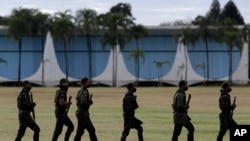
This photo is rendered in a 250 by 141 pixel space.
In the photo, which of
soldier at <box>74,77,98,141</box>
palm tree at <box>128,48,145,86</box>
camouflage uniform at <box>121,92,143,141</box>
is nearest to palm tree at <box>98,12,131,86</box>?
palm tree at <box>128,48,145,86</box>

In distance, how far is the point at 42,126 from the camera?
2955 cm

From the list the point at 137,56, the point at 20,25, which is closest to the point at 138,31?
the point at 137,56

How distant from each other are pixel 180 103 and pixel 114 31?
322 feet

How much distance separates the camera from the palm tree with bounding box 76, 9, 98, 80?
11488 centimetres

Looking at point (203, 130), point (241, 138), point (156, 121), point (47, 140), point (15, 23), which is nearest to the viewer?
point (241, 138)

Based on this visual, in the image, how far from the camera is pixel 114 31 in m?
118

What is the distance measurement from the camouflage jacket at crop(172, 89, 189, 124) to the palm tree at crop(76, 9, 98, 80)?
94209 mm

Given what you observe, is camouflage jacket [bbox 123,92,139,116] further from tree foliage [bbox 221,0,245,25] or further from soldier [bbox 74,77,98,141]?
tree foliage [bbox 221,0,245,25]

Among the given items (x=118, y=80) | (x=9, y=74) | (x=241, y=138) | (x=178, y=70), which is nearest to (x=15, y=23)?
(x=9, y=74)

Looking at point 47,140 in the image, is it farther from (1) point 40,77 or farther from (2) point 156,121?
(1) point 40,77

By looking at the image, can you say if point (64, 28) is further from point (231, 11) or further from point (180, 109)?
point (180, 109)

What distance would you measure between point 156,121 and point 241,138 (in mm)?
19979

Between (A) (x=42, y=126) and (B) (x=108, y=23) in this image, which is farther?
(B) (x=108, y=23)

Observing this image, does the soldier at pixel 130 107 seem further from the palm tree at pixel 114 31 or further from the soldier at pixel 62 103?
the palm tree at pixel 114 31
